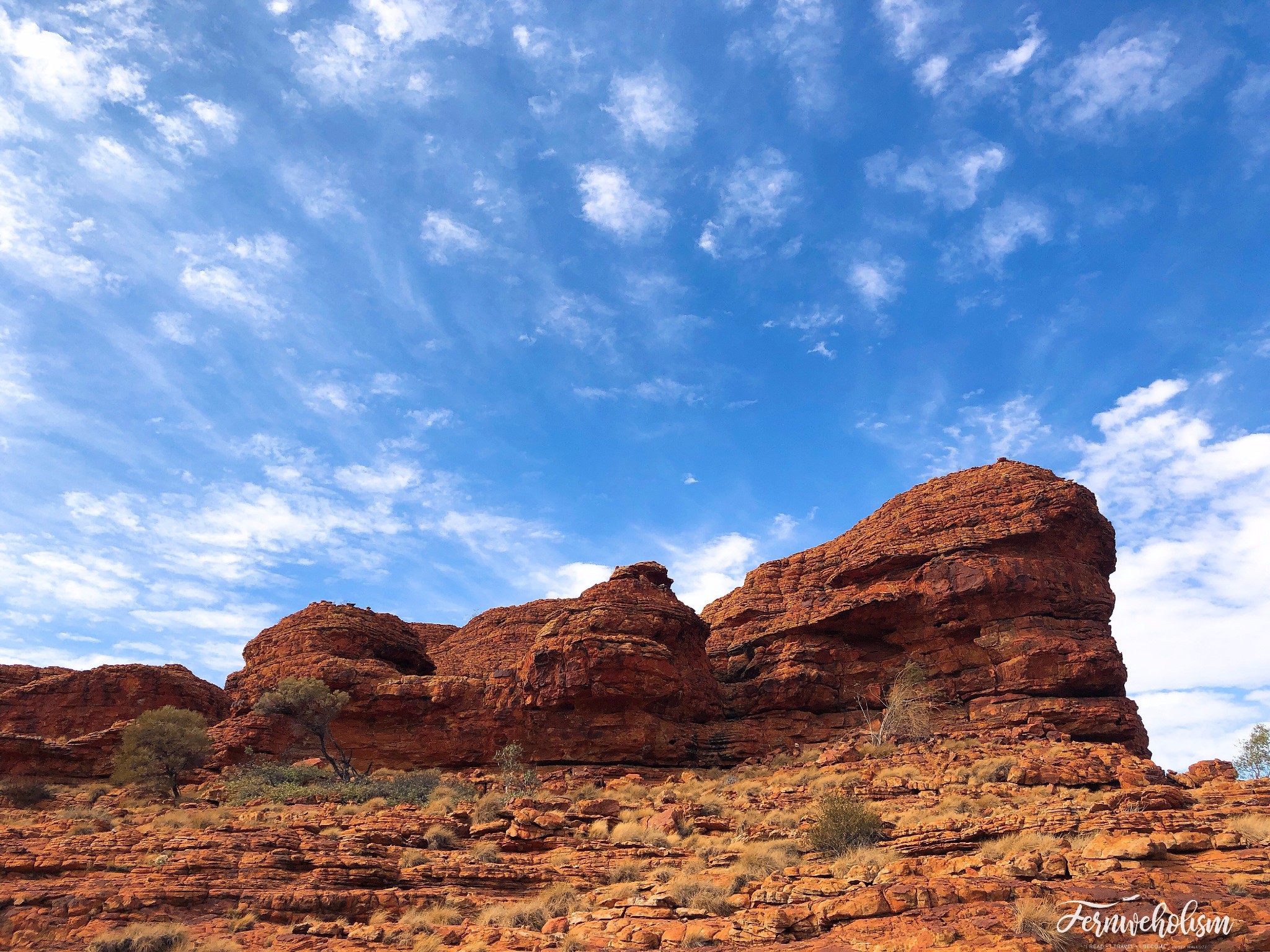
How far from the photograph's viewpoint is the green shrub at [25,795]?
24531mm

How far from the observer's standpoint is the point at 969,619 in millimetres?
35281

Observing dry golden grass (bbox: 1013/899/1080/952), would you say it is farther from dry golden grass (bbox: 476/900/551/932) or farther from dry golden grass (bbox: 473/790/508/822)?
dry golden grass (bbox: 473/790/508/822)

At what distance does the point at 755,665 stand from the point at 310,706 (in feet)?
72.6

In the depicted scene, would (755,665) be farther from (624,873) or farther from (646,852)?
(624,873)

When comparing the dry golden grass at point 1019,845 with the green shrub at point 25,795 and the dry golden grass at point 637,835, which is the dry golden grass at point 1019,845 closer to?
the dry golden grass at point 637,835

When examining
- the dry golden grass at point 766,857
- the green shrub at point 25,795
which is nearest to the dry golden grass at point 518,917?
the dry golden grass at point 766,857

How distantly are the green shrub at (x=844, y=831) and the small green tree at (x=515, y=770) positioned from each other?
13.1 m

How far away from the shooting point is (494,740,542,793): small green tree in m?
26.2

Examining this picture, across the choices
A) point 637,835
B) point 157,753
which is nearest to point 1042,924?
point 637,835

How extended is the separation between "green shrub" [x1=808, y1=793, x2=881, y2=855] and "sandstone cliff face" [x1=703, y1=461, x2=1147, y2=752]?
19.7 meters

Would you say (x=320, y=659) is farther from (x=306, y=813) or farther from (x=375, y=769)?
(x=306, y=813)

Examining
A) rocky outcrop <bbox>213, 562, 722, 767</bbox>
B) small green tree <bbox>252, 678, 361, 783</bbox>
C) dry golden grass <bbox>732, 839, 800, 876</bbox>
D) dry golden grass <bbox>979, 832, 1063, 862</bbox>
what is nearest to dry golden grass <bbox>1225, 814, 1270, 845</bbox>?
Answer: dry golden grass <bbox>979, 832, 1063, 862</bbox>

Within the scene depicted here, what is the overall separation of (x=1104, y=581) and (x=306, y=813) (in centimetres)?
3790

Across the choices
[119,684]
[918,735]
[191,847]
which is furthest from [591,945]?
[119,684]
